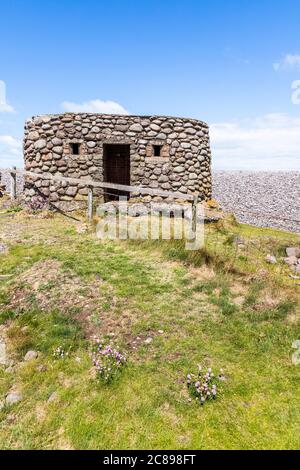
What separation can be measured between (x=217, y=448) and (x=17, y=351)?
321 centimetres

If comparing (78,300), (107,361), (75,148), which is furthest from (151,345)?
(75,148)

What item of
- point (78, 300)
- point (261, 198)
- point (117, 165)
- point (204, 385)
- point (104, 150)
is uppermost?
point (104, 150)

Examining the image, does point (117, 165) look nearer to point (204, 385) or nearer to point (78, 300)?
point (78, 300)

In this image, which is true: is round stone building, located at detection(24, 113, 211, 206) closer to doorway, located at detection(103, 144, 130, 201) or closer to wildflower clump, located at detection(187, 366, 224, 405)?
doorway, located at detection(103, 144, 130, 201)

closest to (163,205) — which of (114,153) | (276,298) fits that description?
(114,153)

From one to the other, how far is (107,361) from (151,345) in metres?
0.76

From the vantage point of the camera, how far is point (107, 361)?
4801 millimetres

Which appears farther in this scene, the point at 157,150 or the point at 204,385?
the point at 157,150

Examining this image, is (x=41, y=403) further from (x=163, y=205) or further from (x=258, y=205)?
(x=258, y=205)

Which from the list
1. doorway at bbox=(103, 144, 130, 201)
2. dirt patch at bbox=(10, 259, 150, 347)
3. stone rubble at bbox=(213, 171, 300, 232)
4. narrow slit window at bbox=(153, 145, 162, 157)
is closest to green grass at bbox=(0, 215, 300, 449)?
dirt patch at bbox=(10, 259, 150, 347)

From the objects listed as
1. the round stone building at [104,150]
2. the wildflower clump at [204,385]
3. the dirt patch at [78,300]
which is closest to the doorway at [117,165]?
the round stone building at [104,150]

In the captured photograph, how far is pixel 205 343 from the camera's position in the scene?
208 inches

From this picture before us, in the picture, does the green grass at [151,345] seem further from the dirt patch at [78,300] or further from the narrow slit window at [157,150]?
the narrow slit window at [157,150]

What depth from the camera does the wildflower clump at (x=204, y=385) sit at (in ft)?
13.8
